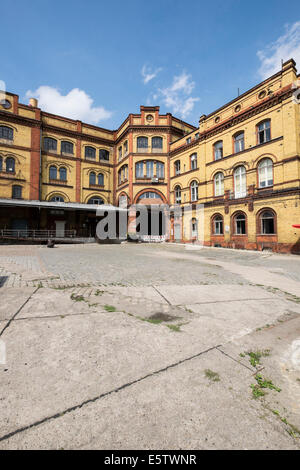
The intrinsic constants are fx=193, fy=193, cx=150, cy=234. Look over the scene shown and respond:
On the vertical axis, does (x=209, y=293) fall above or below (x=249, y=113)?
below

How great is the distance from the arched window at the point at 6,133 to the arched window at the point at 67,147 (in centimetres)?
566

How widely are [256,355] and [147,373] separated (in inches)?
52.5

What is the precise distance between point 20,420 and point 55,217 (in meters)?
25.8

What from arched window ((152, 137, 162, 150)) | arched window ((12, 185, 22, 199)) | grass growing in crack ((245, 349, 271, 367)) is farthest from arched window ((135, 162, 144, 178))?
grass growing in crack ((245, 349, 271, 367))

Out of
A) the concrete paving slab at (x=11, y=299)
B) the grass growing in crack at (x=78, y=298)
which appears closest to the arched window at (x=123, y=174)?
the concrete paving slab at (x=11, y=299)

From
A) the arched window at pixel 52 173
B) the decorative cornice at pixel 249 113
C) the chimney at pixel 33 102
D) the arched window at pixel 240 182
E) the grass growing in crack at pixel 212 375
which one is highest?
the chimney at pixel 33 102

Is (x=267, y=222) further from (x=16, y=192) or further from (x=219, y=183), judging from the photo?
(x=16, y=192)

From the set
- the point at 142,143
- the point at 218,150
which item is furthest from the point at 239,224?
the point at 142,143

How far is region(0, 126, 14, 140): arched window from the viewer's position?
2282 cm

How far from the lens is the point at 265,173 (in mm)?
16156

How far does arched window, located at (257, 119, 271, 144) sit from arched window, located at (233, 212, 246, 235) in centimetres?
634

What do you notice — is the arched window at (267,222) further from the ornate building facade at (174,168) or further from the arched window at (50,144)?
the arched window at (50,144)

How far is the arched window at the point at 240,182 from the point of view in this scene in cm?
1759
